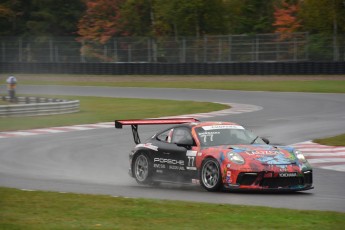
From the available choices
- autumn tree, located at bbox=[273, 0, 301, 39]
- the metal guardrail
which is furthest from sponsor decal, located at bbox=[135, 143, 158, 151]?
autumn tree, located at bbox=[273, 0, 301, 39]

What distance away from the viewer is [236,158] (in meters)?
11.4

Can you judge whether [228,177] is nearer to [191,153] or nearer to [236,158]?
[236,158]

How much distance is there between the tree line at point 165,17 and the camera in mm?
A: 51594

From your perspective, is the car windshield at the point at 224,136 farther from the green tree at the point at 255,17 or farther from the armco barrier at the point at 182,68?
the green tree at the point at 255,17

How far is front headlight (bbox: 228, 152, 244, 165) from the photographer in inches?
448

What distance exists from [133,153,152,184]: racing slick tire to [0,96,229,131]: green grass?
10356 millimetres

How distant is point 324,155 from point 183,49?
111ft

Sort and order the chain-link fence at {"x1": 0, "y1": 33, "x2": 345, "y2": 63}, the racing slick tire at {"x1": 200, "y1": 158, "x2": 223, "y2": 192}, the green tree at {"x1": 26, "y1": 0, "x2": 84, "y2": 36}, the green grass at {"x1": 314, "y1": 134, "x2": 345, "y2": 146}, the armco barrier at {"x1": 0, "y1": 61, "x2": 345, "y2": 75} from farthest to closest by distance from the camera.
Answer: the green tree at {"x1": 26, "y1": 0, "x2": 84, "y2": 36} < the chain-link fence at {"x1": 0, "y1": 33, "x2": 345, "y2": 63} < the armco barrier at {"x1": 0, "y1": 61, "x2": 345, "y2": 75} < the green grass at {"x1": 314, "y1": 134, "x2": 345, "y2": 146} < the racing slick tire at {"x1": 200, "y1": 158, "x2": 223, "y2": 192}

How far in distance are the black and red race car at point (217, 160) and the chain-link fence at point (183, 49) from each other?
104 feet

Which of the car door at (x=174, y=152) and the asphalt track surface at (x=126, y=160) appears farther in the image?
the car door at (x=174, y=152)

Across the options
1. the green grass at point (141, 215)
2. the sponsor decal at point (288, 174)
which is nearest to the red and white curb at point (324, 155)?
the sponsor decal at point (288, 174)

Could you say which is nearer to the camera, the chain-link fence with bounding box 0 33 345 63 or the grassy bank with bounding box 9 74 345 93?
the grassy bank with bounding box 9 74 345 93

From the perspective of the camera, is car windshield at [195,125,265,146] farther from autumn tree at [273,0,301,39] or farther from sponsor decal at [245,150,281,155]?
autumn tree at [273,0,301,39]

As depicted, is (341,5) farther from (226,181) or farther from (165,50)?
(226,181)
